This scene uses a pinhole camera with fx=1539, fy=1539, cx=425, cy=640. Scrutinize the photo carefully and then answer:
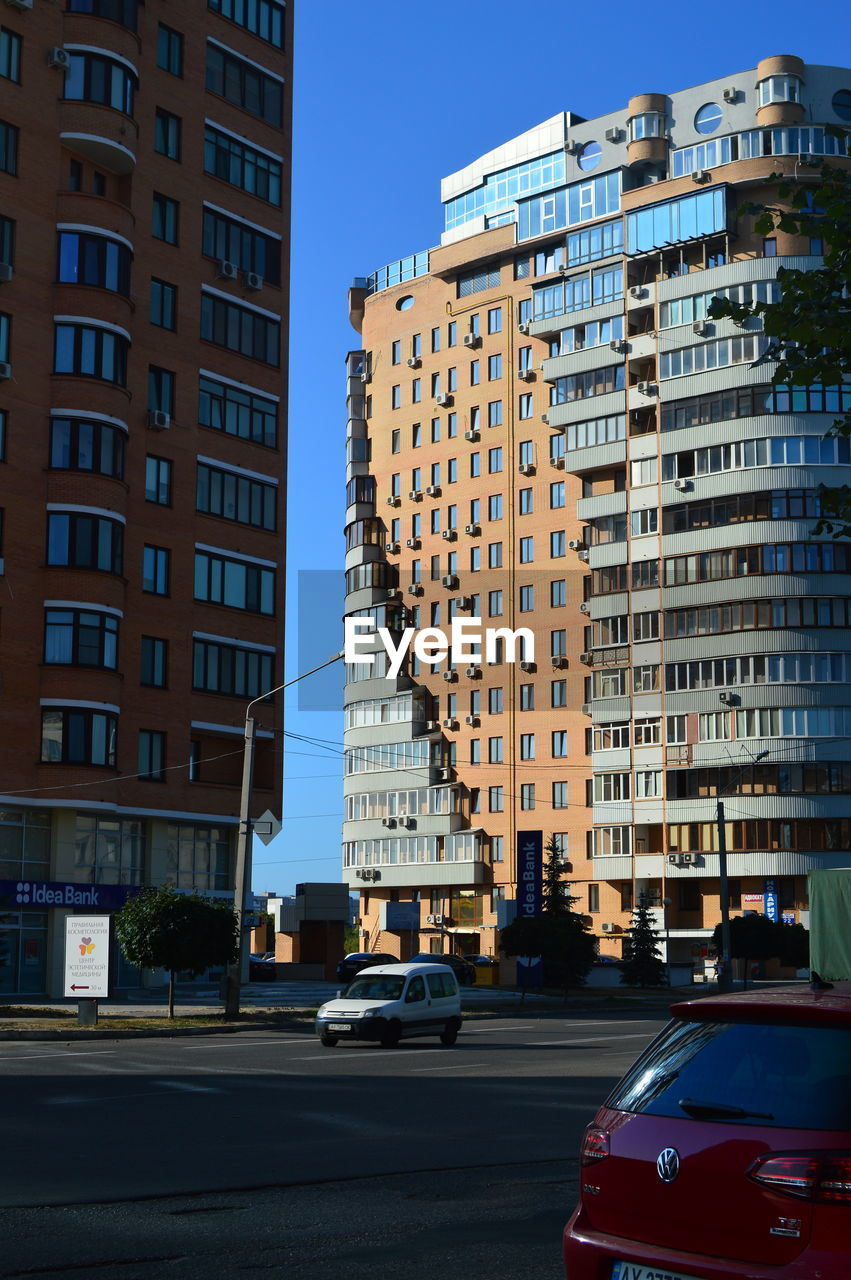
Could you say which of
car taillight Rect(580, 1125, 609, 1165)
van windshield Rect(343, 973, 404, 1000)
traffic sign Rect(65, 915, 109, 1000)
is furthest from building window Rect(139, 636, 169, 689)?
car taillight Rect(580, 1125, 609, 1165)

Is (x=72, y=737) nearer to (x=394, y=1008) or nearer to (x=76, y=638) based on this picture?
(x=76, y=638)

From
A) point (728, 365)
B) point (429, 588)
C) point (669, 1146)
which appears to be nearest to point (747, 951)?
point (728, 365)

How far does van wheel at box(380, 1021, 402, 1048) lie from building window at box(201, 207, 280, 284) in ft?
105

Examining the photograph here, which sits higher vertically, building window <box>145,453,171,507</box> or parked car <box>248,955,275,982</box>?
building window <box>145,453,171,507</box>

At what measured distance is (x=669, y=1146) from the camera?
5348 mm

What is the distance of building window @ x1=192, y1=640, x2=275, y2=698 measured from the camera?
49.9 metres

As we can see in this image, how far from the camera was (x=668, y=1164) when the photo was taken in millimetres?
5312

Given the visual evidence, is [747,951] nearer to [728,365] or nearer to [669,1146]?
[728,365]

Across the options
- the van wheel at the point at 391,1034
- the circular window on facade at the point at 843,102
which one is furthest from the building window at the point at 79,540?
the circular window on facade at the point at 843,102

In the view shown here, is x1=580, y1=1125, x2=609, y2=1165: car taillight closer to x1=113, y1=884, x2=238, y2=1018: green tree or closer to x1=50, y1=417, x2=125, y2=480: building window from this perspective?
x1=113, y1=884, x2=238, y2=1018: green tree

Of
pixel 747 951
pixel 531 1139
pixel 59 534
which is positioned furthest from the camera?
pixel 747 951

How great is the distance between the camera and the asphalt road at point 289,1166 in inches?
324

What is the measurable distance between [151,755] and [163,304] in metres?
14.6

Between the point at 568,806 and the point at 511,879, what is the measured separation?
5.13 meters
